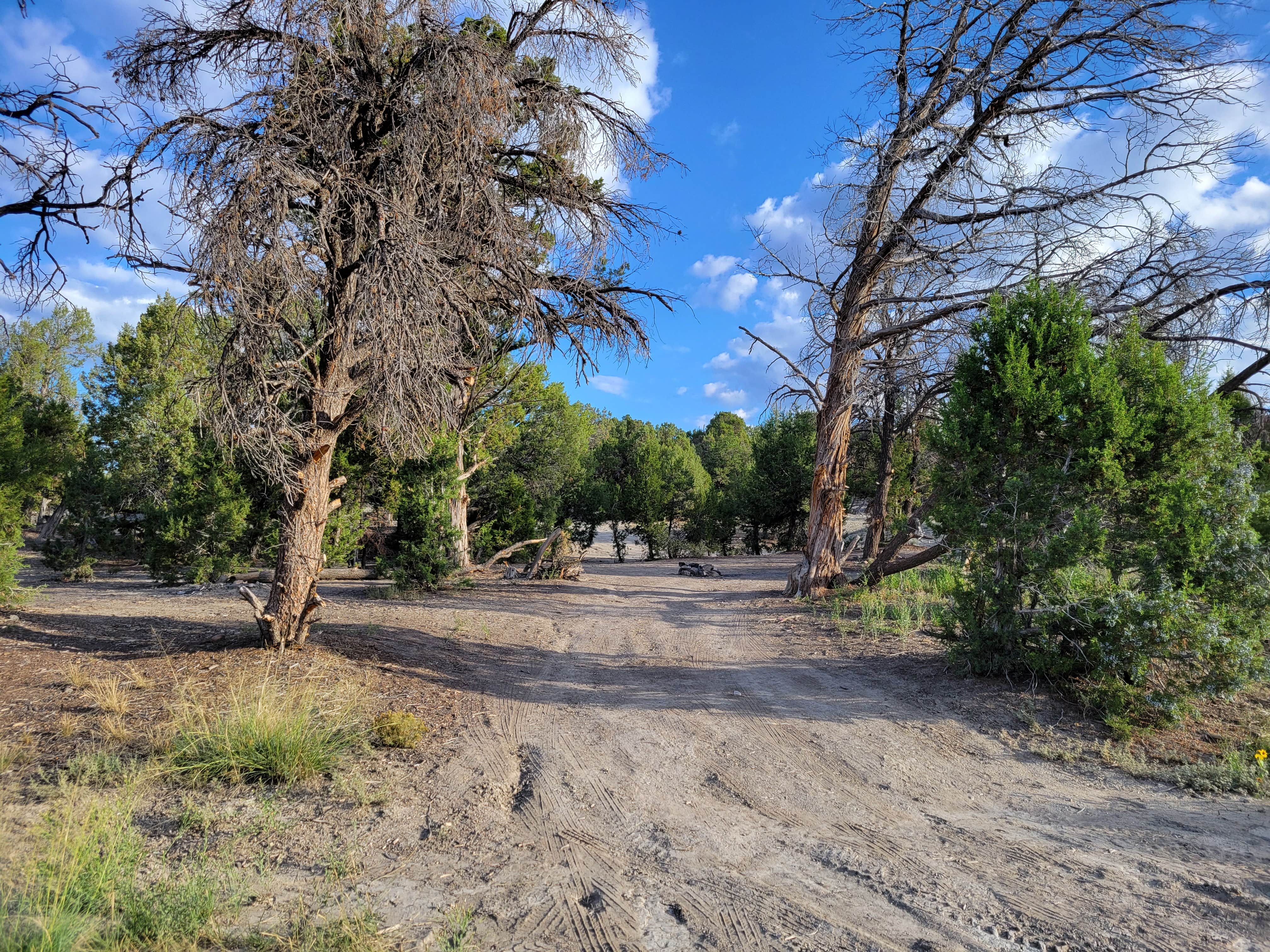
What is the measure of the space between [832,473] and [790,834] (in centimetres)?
922

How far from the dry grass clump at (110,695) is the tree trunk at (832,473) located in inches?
391

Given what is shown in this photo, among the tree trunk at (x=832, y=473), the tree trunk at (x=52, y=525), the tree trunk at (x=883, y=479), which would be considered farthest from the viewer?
the tree trunk at (x=52, y=525)

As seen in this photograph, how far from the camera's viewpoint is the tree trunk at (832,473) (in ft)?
38.8

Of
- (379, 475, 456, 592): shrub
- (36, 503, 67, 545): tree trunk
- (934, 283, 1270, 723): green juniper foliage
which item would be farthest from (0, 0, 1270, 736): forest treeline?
(36, 503, 67, 545): tree trunk

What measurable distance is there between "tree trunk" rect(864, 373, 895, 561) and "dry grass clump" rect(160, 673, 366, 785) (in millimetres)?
12796

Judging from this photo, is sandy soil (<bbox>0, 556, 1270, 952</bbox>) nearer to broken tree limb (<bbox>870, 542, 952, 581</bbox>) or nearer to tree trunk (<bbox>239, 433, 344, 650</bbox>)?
tree trunk (<bbox>239, 433, 344, 650</bbox>)

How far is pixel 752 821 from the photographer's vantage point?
3.73m

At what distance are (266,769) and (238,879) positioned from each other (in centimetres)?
132

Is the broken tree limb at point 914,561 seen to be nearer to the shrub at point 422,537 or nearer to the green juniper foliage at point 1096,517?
the green juniper foliage at point 1096,517

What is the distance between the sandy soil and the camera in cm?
270

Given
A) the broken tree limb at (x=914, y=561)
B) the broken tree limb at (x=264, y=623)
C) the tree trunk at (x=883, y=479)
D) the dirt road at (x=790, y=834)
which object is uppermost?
the tree trunk at (x=883, y=479)

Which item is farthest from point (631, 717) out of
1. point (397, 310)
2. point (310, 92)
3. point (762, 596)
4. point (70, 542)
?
point (70, 542)

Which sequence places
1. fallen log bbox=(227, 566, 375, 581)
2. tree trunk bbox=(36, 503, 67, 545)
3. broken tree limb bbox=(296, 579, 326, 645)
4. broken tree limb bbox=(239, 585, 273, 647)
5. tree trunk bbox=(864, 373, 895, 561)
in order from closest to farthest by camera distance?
broken tree limb bbox=(239, 585, 273, 647) < broken tree limb bbox=(296, 579, 326, 645) < fallen log bbox=(227, 566, 375, 581) < tree trunk bbox=(864, 373, 895, 561) < tree trunk bbox=(36, 503, 67, 545)

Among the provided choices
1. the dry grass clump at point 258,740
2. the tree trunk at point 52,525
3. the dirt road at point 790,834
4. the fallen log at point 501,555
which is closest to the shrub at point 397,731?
the dry grass clump at point 258,740
